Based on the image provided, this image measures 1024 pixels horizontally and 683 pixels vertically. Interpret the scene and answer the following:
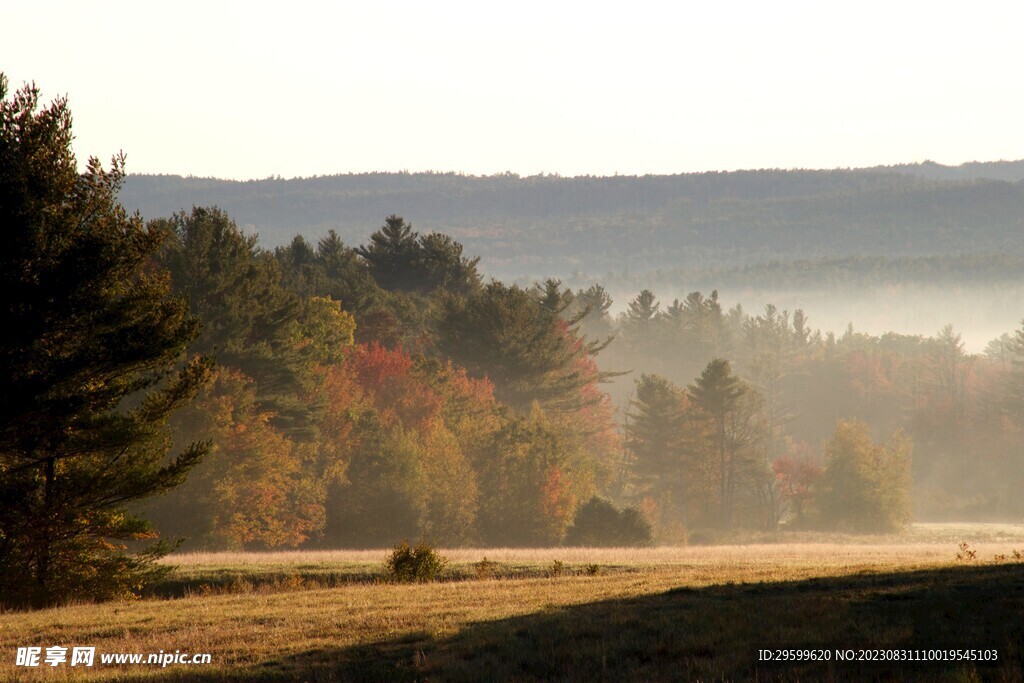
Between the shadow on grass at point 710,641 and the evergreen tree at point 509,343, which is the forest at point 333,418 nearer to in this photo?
the evergreen tree at point 509,343

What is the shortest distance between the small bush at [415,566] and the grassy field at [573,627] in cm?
209

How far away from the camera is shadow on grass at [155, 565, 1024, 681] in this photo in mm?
12406

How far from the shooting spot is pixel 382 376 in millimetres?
78125

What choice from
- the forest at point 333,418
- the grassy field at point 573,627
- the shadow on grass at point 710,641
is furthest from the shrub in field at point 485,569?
the shadow on grass at point 710,641

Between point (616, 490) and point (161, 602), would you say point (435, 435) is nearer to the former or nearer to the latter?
point (616, 490)

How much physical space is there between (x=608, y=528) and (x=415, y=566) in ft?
123

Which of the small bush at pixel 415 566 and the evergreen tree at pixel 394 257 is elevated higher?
the evergreen tree at pixel 394 257

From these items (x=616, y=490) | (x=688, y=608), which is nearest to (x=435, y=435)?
(x=616, y=490)

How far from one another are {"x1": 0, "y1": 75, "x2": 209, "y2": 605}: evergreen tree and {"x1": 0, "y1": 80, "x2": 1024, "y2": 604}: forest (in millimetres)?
54

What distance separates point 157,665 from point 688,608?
789cm

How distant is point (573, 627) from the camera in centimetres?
1527

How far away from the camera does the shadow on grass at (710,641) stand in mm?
12406

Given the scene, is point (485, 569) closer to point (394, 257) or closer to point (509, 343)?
point (509, 343)

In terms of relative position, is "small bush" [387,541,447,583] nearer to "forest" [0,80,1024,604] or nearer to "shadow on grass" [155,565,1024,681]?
"forest" [0,80,1024,604]
